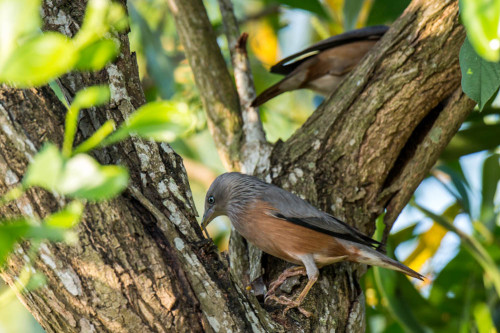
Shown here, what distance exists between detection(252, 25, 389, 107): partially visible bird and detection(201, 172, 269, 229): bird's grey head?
3.50 ft

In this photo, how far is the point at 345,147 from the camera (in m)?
3.42

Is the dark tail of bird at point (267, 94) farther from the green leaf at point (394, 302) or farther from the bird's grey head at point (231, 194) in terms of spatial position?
the green leaf at point (394, 302)

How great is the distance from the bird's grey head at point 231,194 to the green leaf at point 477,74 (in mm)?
1597

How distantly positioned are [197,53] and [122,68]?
1.59 metres

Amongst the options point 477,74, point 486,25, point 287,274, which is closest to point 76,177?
point 486,25

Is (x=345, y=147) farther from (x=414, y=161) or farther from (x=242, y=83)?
(x=242, y=83)

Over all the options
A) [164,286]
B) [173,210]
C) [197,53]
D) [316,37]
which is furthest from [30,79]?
[316,37]

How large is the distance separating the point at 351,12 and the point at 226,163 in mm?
2040

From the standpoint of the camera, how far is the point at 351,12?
16.8 ft

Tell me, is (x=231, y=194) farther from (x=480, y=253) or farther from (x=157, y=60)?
(x=157, y=60)

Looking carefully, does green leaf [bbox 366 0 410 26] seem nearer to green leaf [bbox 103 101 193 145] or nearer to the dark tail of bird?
the dark tail of bird

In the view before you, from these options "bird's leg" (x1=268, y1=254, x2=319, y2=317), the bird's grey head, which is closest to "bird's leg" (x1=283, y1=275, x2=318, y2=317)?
"bird's leg" (x1=268, y1=254, x2=319, y2=317)

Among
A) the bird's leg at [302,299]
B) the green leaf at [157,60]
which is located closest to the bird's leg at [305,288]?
the bird's leg at [302,299]

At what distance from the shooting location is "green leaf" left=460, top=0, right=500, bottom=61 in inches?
36.8
